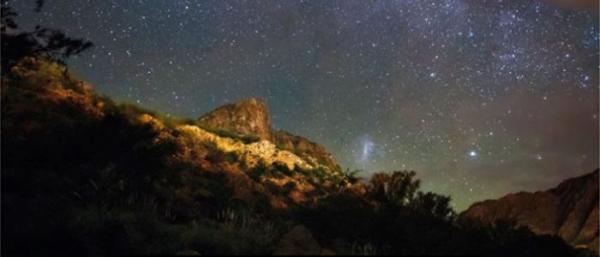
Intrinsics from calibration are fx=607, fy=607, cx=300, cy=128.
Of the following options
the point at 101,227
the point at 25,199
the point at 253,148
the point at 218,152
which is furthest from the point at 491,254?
the point at 253,148

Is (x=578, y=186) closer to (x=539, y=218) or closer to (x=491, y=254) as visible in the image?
(x=539, y=218)

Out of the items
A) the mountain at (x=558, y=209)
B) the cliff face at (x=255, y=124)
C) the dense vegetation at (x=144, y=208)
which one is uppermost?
the cliff face at (x=255, y=124)

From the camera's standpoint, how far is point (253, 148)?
2900 centimetres

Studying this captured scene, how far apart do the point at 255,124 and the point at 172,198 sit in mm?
22819

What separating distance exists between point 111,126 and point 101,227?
20.5 feet

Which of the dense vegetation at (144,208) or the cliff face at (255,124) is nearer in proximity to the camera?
the dense vegetation at (144,208)

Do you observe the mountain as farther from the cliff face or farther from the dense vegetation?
the dense vegetation

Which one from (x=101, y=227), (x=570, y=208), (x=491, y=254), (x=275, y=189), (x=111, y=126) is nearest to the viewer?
(x=101, y=227)

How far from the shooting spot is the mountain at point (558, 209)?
31250 millimetres

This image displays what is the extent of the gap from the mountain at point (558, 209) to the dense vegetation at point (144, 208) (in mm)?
13178

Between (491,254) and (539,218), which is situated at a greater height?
(539,218)

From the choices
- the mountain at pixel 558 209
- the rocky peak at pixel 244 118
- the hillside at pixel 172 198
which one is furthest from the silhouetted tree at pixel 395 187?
the rocky peak at pixel 244 118

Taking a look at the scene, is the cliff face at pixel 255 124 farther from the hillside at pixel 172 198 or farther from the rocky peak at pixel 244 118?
the hillside at pixel 172 198

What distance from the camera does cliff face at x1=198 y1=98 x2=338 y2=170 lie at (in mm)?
36719
